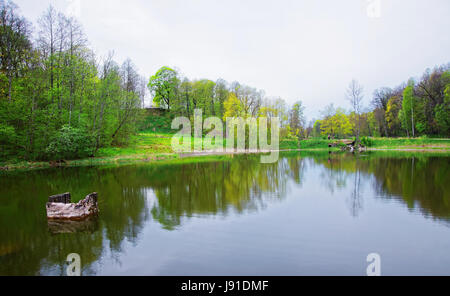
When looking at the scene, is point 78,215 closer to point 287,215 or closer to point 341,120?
point 287,215

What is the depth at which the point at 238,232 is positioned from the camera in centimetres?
694

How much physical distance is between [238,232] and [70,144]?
22582mm

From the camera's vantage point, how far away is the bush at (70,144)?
2323cm

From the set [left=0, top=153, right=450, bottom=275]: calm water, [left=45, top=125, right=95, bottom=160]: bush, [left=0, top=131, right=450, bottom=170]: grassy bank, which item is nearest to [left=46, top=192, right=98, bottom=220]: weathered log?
[left=0, top=153, right=450, bottom=275]: calm water

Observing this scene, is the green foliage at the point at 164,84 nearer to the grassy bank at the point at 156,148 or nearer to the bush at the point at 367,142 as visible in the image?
the grassy bank at the point at 156,148

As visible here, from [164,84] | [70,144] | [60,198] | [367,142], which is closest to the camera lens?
[60,198]

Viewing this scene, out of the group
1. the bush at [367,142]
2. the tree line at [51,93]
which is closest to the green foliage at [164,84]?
the tree line at [51,93]

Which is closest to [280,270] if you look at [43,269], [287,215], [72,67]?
[287,215]

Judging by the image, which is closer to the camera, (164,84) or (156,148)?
(156,148)

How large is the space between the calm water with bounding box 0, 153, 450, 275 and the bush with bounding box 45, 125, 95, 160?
11.7 meters

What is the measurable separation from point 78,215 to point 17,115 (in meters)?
20.7

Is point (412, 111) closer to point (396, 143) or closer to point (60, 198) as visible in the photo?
point (396, 143)

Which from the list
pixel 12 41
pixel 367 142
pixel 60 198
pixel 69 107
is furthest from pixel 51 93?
pixel 367 142

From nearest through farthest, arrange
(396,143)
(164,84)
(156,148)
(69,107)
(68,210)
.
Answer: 1. (68,210)
2. (69,107)
3. (156,148)
4. (396,143)
5. (164,84)
